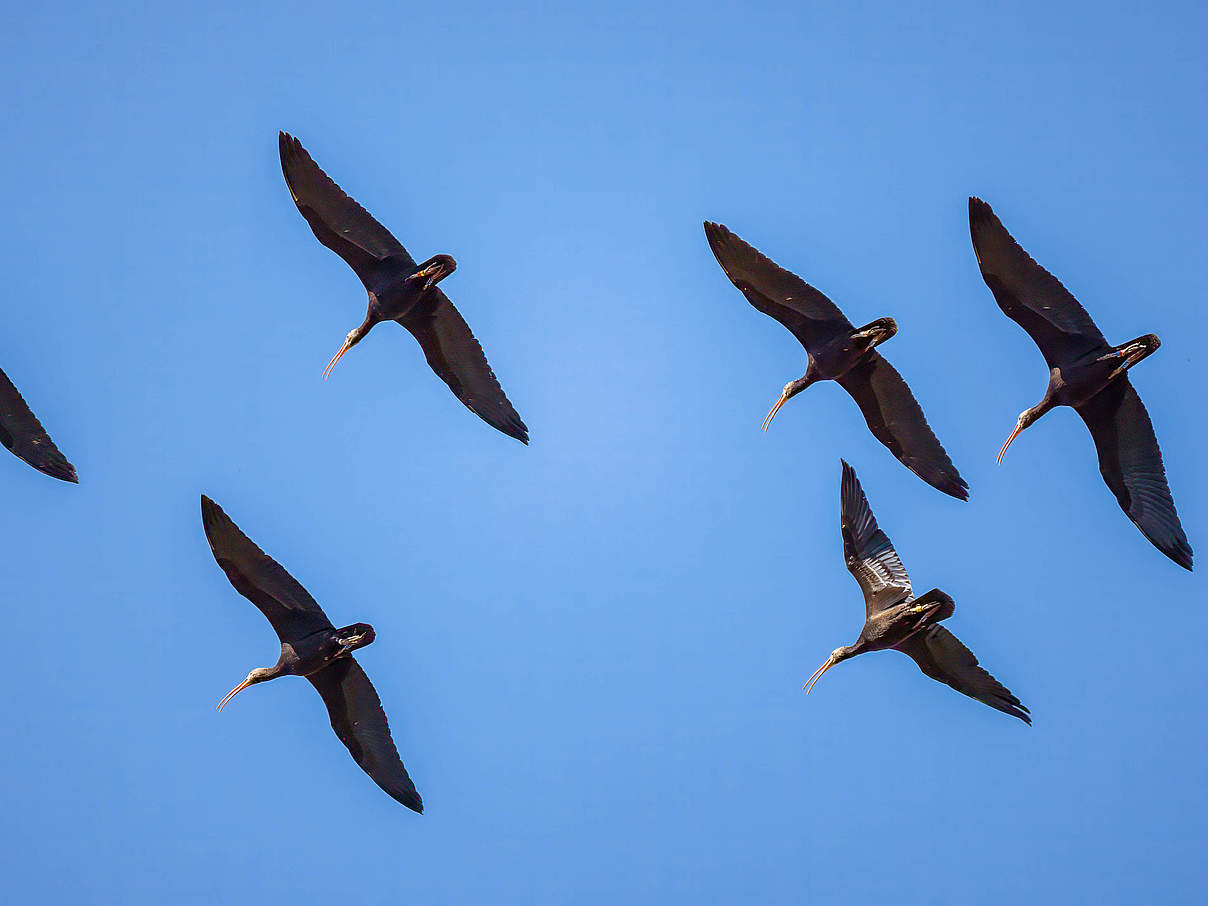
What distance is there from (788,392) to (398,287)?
6.85 m

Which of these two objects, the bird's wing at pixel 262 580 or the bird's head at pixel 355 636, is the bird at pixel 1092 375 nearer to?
the bird's head at pixel 355 636

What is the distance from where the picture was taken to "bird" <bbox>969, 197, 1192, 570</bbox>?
76.7 feet

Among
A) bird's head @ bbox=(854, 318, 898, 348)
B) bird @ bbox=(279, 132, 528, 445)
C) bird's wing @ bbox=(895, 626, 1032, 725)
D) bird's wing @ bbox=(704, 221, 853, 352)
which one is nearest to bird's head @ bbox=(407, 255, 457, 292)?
bird @ bbox=(279, 132, 528, 445)

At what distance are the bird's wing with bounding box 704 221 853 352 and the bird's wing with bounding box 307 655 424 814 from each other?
866cm

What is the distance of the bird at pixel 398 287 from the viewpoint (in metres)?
23.8

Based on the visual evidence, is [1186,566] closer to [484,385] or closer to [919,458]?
[919,458]

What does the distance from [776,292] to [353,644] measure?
8.59 meters

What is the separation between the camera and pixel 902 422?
2562 centimetres

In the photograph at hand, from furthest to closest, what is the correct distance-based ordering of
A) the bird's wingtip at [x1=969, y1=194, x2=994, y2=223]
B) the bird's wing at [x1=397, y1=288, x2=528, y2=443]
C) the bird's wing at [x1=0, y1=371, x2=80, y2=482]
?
the bird's wing at [x1=0, y1=371, x2=80, y2=482] < the bird's wing at [x1=397, y1=288, x2=528, y2=443] < the bird's wingtip at [x1=969, y1=194, x2=994, y2=223]

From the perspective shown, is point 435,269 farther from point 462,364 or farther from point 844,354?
point 844,354

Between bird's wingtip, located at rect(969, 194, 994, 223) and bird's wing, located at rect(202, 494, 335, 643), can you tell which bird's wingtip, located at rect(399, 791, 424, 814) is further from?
bird's wingtip, located at rect(969, 194, 994, 223)

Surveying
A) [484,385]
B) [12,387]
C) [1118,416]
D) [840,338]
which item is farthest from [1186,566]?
[12,387]

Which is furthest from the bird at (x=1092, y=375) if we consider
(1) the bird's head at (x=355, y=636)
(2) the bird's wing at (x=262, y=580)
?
(2) the bird's wing at (x=262, y=580)

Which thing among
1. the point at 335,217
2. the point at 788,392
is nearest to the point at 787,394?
the point at 788,392
